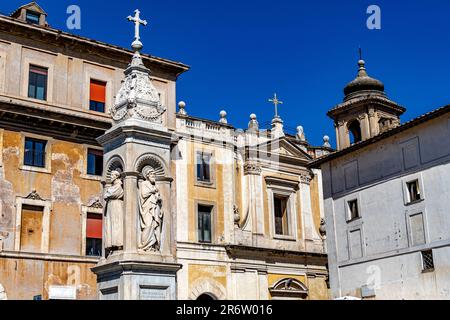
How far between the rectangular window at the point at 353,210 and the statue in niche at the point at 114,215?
70.8ft

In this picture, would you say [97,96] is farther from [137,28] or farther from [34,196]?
[137,28]

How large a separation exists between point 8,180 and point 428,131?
18.5 m

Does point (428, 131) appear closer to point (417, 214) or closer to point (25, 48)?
point (417, 214)

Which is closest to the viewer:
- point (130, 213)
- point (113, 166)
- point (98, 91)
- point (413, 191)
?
point (130, 213)

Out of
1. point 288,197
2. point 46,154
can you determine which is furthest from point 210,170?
point 46,154

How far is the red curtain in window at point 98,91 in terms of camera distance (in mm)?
34188

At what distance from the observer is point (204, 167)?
37094 mm

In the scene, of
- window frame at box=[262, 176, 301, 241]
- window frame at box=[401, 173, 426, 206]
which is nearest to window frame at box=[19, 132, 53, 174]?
window frame at box=[262, 176, 301, 241]

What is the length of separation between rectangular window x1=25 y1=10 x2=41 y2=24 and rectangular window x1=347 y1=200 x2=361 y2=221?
18.0 meters

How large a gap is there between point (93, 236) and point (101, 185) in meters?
3.79

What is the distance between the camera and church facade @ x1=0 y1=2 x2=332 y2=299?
30453 millimetres

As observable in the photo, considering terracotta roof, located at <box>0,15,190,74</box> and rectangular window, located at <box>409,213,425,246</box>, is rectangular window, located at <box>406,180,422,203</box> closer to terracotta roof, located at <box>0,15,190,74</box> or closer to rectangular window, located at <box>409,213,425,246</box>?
Answer: rectangular window, located at <box>409,213,425,246</box>

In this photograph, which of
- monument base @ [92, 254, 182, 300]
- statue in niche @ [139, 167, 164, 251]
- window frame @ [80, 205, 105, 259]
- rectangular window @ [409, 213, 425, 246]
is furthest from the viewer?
window frame @ [80, 205, 105, 259]

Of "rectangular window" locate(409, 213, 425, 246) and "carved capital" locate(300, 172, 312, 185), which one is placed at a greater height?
"carved capital" locate(300, 172, 312, 185)
